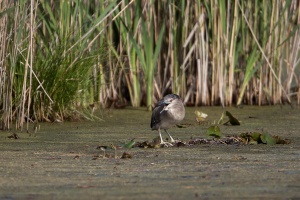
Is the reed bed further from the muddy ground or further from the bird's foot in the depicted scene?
the bird's foot

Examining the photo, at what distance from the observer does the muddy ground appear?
11.7ft

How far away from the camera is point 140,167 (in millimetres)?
4434

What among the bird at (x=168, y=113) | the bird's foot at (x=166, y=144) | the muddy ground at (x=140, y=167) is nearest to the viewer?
the muddy ground at (x=140, y=167)

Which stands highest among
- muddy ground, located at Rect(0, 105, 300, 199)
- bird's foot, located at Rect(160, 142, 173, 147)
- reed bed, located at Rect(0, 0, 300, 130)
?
reed bed, located at Rect(0, 0, 300, 130)

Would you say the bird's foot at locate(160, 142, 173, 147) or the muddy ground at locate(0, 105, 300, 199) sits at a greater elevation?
the bird's foot at locate(160, 142, 173, 147)

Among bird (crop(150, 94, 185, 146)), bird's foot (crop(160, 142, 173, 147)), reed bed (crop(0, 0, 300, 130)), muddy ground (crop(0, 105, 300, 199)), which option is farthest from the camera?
reed bed (crop(0, 0, 300, 130))

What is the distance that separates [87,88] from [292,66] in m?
2.58

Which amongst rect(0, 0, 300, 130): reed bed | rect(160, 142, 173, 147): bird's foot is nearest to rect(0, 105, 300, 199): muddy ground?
rect(160, 142, 173, 147): bird's foot

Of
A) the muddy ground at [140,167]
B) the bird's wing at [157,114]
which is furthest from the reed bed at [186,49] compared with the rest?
the bird's wing at [157,114]

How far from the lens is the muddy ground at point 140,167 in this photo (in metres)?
3.57

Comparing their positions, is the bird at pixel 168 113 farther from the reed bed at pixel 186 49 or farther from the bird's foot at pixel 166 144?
the reed bed at pixel 186 49

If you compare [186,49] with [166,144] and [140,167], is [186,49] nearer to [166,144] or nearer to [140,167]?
[166,144]

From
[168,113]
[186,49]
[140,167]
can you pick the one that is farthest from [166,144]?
[186,49]

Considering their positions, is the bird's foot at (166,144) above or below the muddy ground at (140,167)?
above
